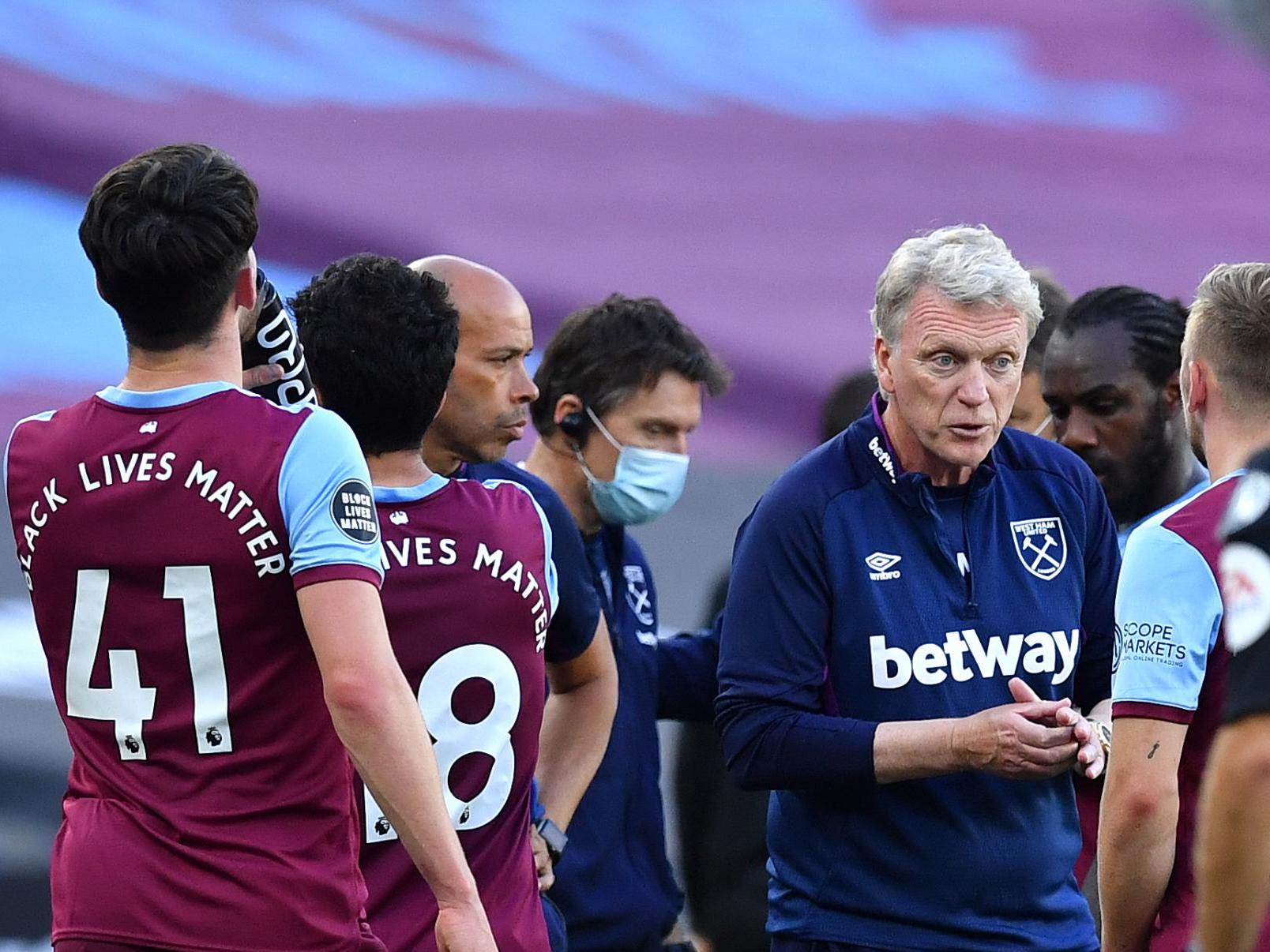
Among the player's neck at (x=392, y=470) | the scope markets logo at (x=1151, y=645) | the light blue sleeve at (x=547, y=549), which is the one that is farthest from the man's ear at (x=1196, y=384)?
the player's neck at (x=392, y=470)

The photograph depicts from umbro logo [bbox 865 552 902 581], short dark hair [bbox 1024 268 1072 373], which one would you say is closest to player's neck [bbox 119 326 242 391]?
umbro logo [bbox 865 552 902 581]

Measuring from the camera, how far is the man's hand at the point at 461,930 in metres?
2.21

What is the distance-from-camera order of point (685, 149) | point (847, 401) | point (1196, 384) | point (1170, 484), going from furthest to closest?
1. point (685, 149)
2. point (847, 401)
3. point (1170, 484)
4. point (1196, 384)

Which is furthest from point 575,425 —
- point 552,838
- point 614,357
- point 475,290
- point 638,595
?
point 552,838

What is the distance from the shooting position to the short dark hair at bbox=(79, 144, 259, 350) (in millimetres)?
2234

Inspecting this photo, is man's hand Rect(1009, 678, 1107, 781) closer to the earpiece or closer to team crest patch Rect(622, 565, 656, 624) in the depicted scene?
team crest patch Rect(622, 565, 656, 624)

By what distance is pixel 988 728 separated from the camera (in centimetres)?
256

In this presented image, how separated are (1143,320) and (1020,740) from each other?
1545mm

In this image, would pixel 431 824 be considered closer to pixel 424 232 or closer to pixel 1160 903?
pixel 1160 903

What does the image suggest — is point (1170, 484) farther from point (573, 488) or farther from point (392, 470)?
point (392, 470)

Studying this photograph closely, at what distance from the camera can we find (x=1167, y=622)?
2342 mm

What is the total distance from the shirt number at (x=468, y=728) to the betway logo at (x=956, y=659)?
54 centimetres

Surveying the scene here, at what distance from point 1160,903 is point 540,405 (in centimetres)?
188

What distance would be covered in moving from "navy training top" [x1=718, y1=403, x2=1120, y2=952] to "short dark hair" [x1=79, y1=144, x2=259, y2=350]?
0.96 metres
